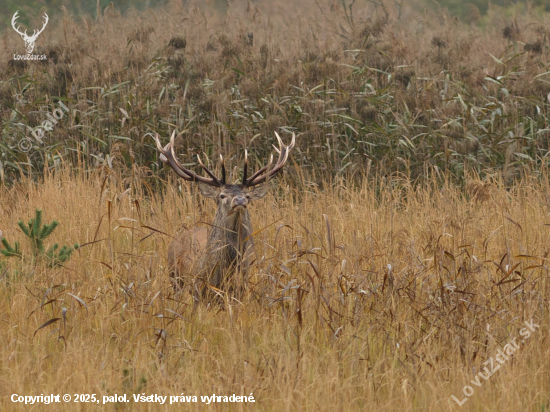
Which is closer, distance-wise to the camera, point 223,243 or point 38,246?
point 223,243

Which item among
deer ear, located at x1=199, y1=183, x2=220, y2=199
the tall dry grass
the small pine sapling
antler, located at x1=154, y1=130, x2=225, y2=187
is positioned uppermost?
antler, located at x1=154, y1=130, x2=225, y2=187

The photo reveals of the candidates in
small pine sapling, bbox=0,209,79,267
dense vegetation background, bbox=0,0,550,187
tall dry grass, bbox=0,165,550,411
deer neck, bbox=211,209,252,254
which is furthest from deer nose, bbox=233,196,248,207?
dense vegetation background, bbox=0,0,550,187

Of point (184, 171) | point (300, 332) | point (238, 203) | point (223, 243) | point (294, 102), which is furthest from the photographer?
point (294, 102)

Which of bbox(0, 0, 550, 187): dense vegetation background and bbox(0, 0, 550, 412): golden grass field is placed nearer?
bbox(0, 0, 550, 412): golden grass field

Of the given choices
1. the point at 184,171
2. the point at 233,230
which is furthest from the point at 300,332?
the point at 184,171

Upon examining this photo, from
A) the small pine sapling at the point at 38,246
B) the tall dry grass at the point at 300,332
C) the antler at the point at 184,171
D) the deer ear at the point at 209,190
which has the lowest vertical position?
the tall dry grass at the point at 300,332

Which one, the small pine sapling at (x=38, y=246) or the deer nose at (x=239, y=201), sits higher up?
the deer nose at (x=239, y=201)

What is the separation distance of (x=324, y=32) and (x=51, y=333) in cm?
832

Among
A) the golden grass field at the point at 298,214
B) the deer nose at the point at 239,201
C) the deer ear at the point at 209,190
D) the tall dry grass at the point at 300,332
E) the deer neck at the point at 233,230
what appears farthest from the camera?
the deer ear at the point at 209,190

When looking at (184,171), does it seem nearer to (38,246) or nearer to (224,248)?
(224,248)

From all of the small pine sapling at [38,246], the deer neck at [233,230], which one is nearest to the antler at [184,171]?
the deer neck at [233,230]

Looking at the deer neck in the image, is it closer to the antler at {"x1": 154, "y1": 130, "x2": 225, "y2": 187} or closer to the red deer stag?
the red deer stag

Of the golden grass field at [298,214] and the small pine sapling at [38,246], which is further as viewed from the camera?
the small pine sapling at [38,246]

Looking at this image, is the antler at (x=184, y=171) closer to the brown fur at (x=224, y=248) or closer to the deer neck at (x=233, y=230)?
the brown fur at (x=224, y=248)
